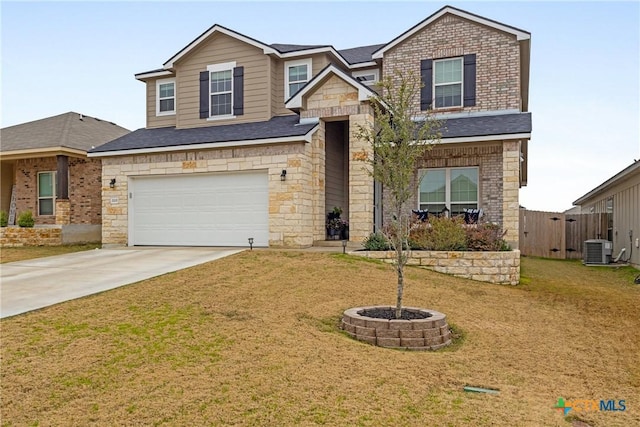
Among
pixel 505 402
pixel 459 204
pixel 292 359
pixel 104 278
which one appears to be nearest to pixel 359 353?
pixel 292 359

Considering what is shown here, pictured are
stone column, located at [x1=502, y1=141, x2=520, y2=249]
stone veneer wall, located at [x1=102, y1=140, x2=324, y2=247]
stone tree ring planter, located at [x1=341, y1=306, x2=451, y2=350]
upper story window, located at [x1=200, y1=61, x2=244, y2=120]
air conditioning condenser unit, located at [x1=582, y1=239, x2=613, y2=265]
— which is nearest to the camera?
stone tree ring planter, located at [x1=341, y1=306, x2=451, y2=350]

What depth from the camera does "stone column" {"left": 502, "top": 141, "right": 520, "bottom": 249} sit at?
13023 mm

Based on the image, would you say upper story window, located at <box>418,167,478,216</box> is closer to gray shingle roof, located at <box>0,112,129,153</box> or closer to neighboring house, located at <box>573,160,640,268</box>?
neighboring house, located at <box>573,160,640,268</box>

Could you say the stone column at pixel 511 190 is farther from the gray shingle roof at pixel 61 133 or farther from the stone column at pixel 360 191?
the gray shingle roof at pixel 61 133

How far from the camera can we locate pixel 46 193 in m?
20.0

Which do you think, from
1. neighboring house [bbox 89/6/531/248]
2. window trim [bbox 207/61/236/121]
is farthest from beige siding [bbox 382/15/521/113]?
window trim [bbox 207/61/236/121]

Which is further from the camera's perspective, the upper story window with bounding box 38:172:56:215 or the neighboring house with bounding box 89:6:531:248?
the upper story window with bounding box 38:172:56:215

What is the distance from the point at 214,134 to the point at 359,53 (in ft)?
22.4

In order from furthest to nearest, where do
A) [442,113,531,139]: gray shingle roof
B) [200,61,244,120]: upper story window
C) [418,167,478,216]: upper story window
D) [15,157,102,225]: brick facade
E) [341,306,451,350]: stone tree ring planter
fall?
[15,157,102,225]: brick facade → [200,61,244,120]: upper story window → [418,167,478,216]: upper story window → [442,113,531,139]: gray shingle roof → [341,306,451,350]: stone tree ring planter

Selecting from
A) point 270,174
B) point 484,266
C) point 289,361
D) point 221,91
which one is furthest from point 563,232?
point 289,361

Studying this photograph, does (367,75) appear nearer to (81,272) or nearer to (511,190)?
(511,190)

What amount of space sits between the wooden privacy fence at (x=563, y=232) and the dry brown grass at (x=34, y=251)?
16711mm

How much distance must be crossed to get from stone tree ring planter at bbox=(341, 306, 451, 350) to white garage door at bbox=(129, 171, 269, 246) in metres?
7.82

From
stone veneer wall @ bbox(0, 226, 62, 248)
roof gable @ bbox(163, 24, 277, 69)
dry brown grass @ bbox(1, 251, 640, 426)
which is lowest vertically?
dry brown grass @ bbox(1, 251, 640, 426)
